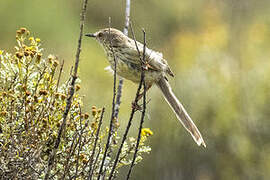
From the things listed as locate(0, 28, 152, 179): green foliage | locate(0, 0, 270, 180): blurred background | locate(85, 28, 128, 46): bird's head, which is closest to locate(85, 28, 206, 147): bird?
locate(85, 28, 128, 46): bird's head

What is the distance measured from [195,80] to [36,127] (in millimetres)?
5765

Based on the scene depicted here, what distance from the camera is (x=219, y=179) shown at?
746cm

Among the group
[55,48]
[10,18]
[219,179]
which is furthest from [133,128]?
[10,18]

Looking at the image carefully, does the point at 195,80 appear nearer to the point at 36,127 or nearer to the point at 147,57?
the point at 147,57

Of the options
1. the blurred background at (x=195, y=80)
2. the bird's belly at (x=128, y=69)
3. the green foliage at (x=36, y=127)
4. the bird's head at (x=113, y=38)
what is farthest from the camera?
the blurred background at (x=195, y=80)

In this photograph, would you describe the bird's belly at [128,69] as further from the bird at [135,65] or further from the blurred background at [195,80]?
the blurred background at [195,80]

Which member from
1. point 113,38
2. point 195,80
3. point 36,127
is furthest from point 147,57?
point 195,80

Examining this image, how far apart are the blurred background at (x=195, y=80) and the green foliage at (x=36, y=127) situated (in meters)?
4.11

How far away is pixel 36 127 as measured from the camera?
9.68 feet

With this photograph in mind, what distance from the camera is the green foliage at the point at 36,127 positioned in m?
2.78

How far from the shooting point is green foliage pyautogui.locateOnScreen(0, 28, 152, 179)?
2.78 meters

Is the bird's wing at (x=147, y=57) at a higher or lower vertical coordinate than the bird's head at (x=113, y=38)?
lower

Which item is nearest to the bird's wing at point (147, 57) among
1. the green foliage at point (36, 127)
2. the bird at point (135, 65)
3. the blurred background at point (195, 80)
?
the bird at point (135, 65)

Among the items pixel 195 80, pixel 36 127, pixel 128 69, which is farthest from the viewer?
pixel 195 80
